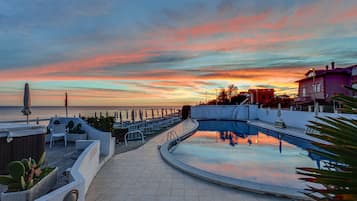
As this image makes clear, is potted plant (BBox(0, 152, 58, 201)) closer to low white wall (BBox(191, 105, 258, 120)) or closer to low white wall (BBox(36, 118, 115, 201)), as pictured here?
low white wall (BBox(36, 118, 115, 201))

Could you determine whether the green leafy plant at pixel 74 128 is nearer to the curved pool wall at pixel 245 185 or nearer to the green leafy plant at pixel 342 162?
the curved pool wall at pixel 245 185

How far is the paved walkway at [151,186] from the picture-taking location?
3.88 metres

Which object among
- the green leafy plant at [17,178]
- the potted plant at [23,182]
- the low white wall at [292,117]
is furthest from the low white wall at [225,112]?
the green leafy plant at [17,178]

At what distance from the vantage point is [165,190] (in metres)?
4.20

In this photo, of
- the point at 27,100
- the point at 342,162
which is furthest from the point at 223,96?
the point at 342,162

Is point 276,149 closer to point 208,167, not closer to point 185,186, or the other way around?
point 208,167

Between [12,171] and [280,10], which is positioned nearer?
[12,171]

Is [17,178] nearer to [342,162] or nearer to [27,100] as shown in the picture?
[342,162]

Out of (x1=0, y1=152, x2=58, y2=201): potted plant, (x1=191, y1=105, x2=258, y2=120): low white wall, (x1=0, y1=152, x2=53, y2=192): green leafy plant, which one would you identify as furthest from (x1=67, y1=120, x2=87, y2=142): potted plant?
(x1=191, y1=105, x2=258, y2=120): low white wall

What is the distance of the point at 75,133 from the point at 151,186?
4296mm

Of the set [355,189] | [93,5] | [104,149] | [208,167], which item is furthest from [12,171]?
[93,5]

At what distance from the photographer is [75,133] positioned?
7801 mm

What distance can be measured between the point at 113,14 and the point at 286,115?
12.5 m

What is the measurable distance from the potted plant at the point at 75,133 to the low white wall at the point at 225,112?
52.7 feet
